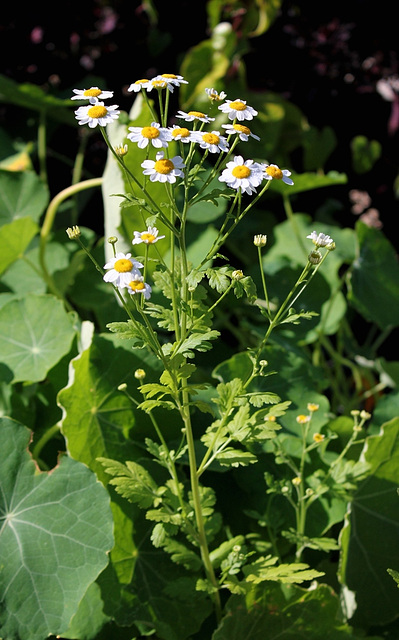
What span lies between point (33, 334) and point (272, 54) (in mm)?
1185

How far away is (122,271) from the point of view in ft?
2.27

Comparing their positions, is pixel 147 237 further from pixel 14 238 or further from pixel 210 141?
pixel 14 238

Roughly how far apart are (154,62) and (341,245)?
2.63ft

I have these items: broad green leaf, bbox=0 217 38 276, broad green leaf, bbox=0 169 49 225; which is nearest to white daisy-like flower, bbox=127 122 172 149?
broad green leaf, bbox=0 217 38 276

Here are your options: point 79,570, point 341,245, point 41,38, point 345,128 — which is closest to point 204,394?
point 79,570

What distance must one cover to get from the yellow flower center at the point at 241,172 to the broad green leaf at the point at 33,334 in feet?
2.06

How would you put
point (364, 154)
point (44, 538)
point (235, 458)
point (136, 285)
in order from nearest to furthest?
point (136, 285)
point (235, 458)
point (44, 538)
point (364, 154)

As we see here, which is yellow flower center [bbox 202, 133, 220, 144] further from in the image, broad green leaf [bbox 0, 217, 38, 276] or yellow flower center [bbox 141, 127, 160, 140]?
broad green leaf [bbox 0, 217, 38, 276]

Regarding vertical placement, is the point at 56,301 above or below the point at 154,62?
below

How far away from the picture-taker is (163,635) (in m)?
0.99

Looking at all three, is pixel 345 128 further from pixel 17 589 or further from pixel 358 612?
pixel 17 589

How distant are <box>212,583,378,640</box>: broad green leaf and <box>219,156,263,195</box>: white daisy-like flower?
0.60 meters

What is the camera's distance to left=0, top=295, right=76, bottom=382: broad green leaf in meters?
1.24

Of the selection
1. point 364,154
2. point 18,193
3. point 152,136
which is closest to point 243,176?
point 152,136
